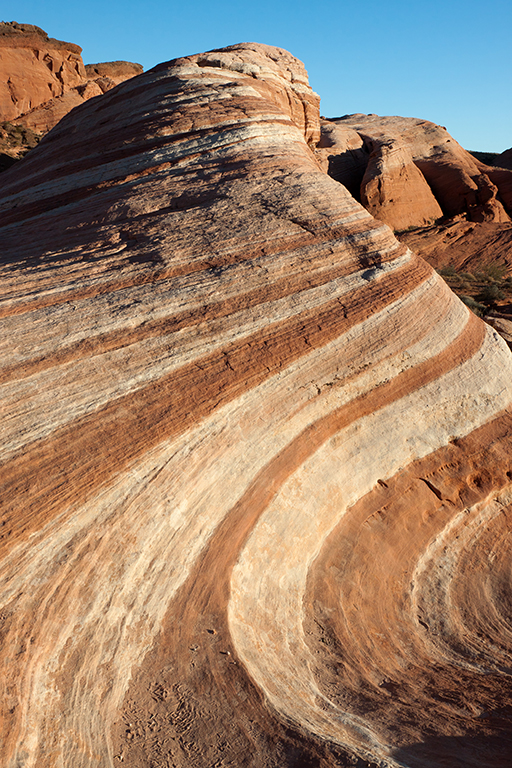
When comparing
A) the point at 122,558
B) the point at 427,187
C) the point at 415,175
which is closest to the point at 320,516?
the point at 122,558

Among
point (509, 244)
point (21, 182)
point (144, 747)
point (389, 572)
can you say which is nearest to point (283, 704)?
point (144, 747)

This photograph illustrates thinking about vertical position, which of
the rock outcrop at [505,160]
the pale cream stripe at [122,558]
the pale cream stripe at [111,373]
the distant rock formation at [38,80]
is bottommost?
the pale cream stripe at [122,558]

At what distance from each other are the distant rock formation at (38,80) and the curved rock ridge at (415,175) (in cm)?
1417

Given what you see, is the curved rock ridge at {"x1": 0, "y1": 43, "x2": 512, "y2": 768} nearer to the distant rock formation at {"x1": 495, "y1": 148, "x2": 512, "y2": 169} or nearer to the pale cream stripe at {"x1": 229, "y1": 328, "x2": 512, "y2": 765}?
the pale cream stripe at {"x1": 229, "y1": 328, "x2": 512, "y2": 765}

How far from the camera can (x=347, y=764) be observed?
2.72m

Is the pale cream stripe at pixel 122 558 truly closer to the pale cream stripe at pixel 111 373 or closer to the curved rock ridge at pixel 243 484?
the curved rock ridge at pixel 243 484

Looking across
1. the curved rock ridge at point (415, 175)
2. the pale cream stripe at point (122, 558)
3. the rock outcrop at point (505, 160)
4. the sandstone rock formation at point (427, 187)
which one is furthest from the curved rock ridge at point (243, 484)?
the rock outcrop at point (505, 160)

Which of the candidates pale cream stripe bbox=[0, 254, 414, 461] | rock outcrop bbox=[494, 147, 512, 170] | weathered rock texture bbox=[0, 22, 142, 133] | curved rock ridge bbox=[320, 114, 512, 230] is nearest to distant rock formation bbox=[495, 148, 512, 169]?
rock outcrop bbox=[494, 147, 512, 170]

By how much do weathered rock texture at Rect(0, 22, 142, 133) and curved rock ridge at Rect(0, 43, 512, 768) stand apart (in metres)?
24.0

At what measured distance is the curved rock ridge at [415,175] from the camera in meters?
22.4

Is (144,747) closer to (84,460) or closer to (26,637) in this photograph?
(26,637)

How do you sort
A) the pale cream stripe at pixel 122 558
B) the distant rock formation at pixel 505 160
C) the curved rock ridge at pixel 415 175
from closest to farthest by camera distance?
the pale cream stripe at pixel 122 558
the curved rock ridge at pixel 415 175
the distant rock formation at pixel 505 160

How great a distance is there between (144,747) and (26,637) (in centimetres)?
101

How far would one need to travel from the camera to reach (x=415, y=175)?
23953 millimetres
